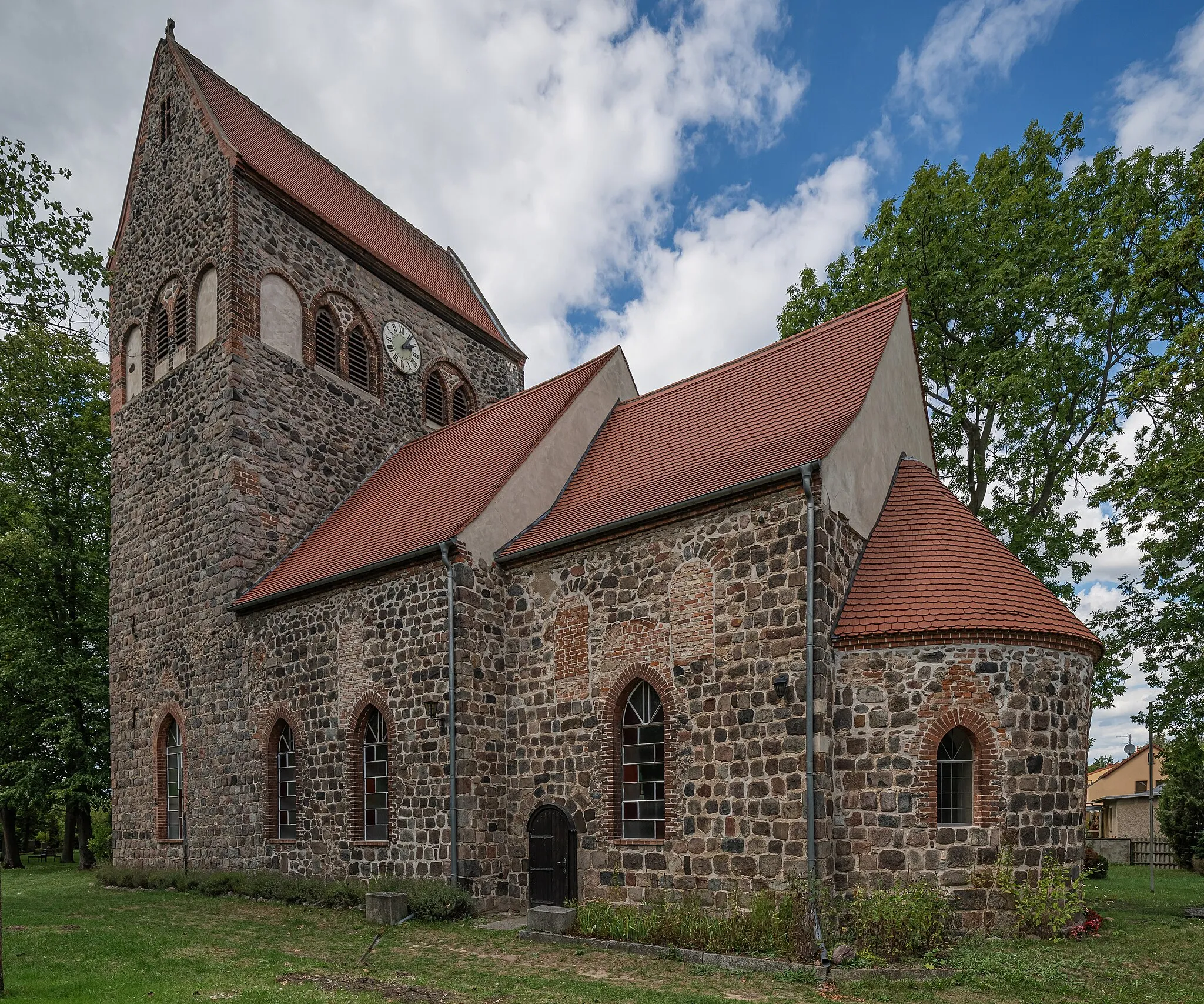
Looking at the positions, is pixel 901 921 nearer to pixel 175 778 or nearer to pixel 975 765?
pixel 975 765

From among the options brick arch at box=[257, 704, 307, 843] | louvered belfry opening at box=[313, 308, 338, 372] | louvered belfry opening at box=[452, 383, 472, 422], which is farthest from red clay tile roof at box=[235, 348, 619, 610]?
louvered belfry opening at box=[452, 383, 472, 422]

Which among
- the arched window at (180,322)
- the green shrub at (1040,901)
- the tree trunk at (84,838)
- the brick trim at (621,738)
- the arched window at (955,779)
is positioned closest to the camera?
the green shrub at (1040,901)

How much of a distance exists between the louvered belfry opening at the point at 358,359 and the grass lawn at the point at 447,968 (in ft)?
37.1

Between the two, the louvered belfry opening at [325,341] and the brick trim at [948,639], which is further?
the louvered belfry opening at [325,341]

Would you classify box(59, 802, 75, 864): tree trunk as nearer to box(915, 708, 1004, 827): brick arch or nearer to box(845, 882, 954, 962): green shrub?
box(845, 882, 954, 962): green shrub

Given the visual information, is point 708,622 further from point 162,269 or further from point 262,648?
point 162,269

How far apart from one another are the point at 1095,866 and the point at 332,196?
22825mm

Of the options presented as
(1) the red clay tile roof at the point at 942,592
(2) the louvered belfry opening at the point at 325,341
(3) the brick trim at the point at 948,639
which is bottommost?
(3) the brick trim at the point at 948,639

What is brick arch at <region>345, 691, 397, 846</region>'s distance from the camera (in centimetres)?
1339

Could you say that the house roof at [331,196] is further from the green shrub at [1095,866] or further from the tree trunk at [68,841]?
the tree trunk at [68,841]

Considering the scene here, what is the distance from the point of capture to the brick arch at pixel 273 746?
49.5 feet

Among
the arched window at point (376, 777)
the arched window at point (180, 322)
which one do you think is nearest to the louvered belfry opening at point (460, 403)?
the arched window at point (180, 322)

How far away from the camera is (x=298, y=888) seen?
533 inches

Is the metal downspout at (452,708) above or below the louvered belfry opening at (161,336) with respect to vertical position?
below
